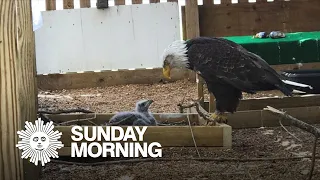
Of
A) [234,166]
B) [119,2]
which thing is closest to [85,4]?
[119,2]

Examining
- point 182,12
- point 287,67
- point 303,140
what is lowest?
point 303,140

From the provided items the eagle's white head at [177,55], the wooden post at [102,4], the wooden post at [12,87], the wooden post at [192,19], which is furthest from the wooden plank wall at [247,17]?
the wooden post at [12,87]

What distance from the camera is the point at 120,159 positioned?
9.59ft

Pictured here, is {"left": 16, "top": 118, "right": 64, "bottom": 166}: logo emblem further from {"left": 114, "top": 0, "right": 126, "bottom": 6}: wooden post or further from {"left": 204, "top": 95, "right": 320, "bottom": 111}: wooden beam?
{"left": 114, "top": 0, "right": 126, "bottom": 6}: wooden post

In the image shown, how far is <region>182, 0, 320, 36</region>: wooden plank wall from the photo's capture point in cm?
809

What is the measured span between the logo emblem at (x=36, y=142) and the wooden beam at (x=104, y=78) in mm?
5749

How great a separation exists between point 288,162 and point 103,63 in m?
5.70

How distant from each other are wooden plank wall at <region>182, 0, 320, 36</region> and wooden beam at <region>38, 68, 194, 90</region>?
0.91m

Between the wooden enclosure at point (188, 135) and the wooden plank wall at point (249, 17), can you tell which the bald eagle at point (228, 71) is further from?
the wooden plank wall at point (249, 17)

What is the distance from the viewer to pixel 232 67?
12.3 ft

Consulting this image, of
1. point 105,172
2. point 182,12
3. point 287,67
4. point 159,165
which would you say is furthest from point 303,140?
point 182,12

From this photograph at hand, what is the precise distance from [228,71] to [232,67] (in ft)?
0.15

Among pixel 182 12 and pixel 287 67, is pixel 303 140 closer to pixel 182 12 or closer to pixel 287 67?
pixel 287 67

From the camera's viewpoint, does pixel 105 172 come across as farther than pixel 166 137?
No
